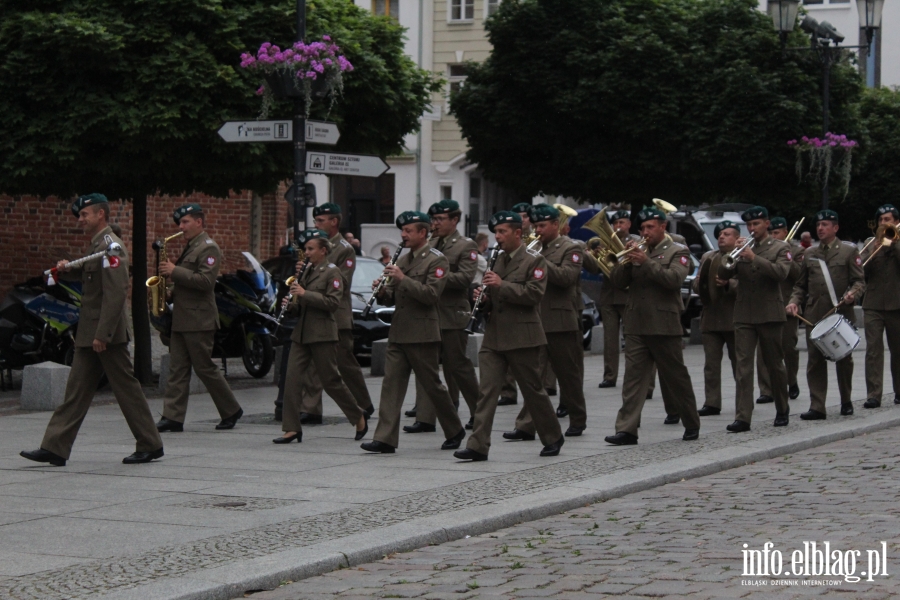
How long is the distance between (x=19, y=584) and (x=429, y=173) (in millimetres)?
40255

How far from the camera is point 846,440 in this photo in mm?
12578

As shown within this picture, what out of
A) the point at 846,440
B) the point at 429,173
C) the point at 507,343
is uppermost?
the point at 429,173

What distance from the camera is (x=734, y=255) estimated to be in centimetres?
1282

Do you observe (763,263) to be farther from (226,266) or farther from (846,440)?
(226,266)

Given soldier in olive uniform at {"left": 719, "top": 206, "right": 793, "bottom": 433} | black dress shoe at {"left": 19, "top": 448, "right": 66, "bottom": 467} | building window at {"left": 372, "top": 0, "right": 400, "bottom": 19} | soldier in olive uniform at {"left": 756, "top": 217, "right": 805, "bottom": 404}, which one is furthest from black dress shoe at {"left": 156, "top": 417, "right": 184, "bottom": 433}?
building window at {"left": 372, "top": 0, "right": 400, "bottom": 19}

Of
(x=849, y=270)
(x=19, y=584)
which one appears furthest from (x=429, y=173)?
(x=19, y=584)

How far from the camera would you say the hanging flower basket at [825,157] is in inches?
1027

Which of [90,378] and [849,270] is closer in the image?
[90,378]

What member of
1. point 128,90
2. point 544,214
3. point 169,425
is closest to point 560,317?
point 544,214

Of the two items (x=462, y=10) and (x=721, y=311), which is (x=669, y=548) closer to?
(x=721, y=311)

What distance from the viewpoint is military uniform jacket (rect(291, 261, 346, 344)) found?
11.6m

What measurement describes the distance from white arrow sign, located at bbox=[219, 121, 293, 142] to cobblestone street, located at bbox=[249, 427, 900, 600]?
17.6 feet

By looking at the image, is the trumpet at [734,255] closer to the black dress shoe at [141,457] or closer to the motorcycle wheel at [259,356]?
the black dress shoe at [141,457]

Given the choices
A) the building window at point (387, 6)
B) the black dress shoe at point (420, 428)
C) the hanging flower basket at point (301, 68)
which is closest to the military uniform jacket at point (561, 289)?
the black dress shoe at point (420, 428)
